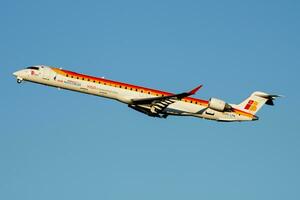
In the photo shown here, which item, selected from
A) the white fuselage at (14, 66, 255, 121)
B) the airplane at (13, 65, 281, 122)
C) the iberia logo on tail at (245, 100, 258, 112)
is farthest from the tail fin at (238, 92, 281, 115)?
the white fuselage at (14, 66, 255, 121)

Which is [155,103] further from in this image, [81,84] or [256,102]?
[256,102]

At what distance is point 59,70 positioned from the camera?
60562 mm

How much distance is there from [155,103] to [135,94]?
2108mm

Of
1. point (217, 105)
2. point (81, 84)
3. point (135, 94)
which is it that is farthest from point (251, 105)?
point (81, 84)

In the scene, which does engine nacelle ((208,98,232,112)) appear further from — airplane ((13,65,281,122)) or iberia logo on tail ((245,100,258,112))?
iberia logo on tail ((245,100,258,112))

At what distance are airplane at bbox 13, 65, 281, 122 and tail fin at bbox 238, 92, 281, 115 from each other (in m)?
2.83

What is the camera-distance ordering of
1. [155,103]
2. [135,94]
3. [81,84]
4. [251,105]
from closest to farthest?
1. [81,84]
2. [155,103]
3. [135,94]
4. [251,105]

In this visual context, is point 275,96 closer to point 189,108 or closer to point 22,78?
point 189,108

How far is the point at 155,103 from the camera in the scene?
199ft

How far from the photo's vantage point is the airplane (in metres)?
60.2

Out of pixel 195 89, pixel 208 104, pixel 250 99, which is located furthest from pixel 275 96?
pixel 195 89

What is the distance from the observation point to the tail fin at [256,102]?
216 feet

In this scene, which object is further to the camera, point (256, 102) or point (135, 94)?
point (256, 102)

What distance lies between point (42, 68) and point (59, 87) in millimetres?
2358
